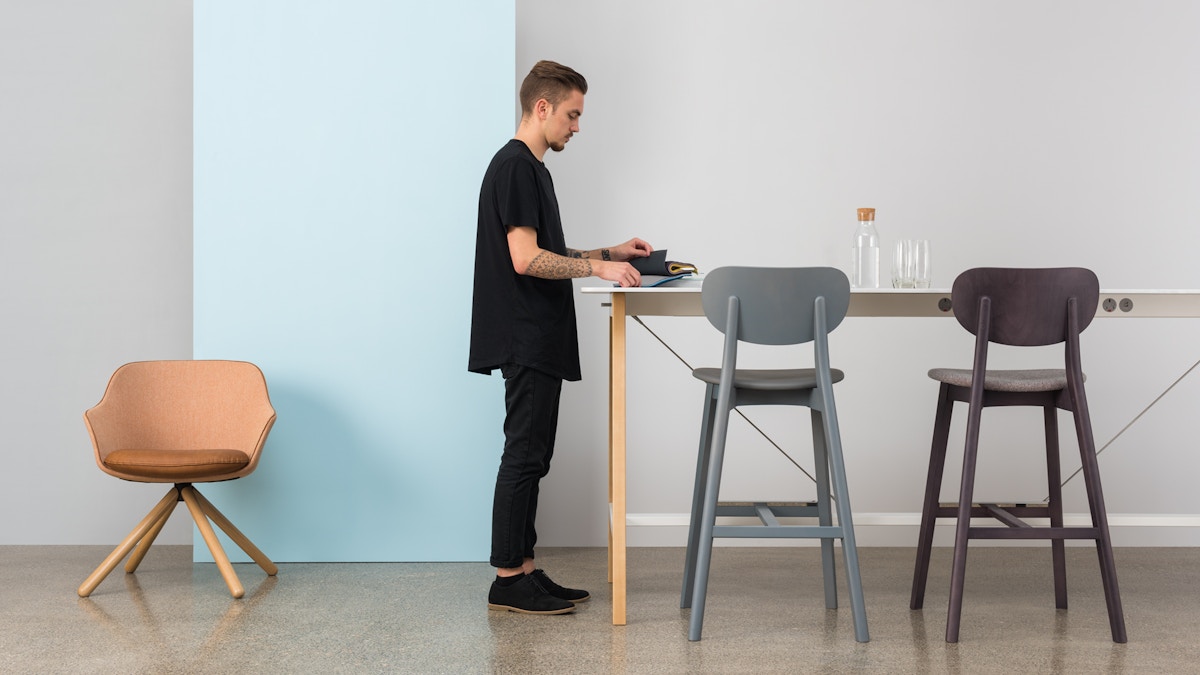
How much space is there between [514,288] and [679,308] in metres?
0.50

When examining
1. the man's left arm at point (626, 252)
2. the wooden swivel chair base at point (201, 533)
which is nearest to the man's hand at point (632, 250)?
the man's left arm at point (626, 252)

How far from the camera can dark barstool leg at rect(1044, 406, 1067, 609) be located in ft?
9.62

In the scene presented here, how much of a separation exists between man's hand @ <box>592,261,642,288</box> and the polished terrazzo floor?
96cm

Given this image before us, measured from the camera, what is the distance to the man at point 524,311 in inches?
108

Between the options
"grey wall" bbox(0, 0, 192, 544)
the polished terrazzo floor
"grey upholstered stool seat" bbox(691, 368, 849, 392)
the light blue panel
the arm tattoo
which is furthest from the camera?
"grey wall" bbox(0, 0, 192, 544)

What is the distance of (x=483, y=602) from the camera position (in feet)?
9.75

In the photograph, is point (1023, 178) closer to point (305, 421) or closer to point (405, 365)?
point (405, 365)

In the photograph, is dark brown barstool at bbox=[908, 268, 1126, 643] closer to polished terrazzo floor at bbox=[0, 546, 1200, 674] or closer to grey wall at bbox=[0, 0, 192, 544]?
polished terrazzo floor at bbox=[0, 546, 1200, 674]

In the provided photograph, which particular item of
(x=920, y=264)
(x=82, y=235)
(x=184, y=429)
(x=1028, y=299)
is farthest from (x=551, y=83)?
(x=82, y=235)

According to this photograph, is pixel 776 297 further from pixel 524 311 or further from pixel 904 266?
pixel 524 311

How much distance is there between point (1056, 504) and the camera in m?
2.94

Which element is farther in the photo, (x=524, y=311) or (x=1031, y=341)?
(x=524, y=311)

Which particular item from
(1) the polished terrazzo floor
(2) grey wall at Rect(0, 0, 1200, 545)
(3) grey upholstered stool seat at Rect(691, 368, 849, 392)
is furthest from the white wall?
(3) grey upholstered stool seat at Rect(691, 368, 849, 392)

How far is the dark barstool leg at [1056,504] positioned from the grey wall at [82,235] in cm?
320
